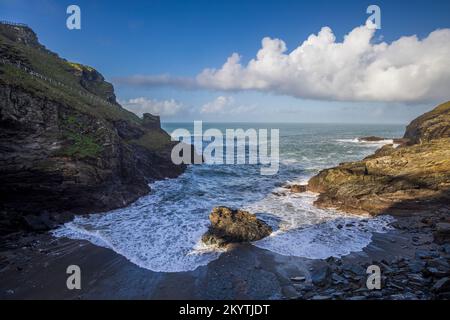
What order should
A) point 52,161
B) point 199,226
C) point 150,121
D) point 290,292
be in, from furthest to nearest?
1. point 150,121
2. point 52,161
3. point 199,226
4. point 290,292

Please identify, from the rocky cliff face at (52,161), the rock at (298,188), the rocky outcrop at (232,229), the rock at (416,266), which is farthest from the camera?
the rock at (298,188)

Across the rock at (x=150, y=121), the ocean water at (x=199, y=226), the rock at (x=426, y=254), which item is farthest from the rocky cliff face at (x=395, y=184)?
the rock at (x=150, y=121)

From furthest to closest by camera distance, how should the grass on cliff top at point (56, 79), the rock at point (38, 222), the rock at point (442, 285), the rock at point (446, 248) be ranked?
the grass on cliff top at point (56, 79), the rock at point (38, 222), the rock at point (446, 248), the rock at point (442, 285)

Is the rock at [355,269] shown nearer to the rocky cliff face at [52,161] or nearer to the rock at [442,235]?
the rock at [442,235]

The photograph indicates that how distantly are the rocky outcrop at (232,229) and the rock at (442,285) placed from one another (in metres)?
10.1

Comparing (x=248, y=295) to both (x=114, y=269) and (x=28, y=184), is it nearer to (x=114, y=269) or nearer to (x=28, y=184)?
(x=114, y=269)

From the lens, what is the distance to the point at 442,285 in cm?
1148

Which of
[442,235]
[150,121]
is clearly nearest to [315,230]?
[442,235]

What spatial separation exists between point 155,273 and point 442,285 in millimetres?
13577

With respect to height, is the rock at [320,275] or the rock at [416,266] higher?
the rock at [416,266]

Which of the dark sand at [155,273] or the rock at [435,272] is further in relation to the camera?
the dark sand at [155,273]

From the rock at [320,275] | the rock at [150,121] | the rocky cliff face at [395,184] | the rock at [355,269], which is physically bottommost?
the rock at [320,275]

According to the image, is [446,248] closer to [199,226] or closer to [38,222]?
[199,226]

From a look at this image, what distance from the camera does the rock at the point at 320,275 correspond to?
44.5 ft
